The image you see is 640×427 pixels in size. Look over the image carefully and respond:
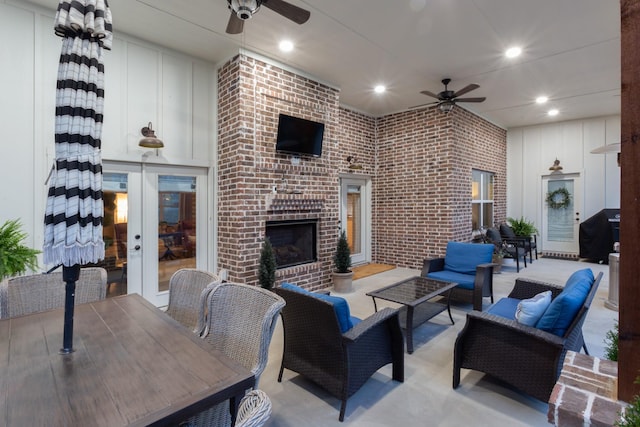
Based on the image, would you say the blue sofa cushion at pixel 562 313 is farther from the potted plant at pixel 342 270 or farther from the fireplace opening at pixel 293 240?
the fireplace opening at pixel 293 240

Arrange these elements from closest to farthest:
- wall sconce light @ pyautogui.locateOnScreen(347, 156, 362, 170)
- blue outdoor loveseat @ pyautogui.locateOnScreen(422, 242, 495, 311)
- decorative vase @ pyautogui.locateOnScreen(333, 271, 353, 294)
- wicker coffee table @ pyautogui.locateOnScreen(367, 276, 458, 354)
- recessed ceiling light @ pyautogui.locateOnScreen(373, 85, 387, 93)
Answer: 1. wicker coffee table @ pyautogui.locateOnScreen(367, 276, 458, 354)
2. blue outdoor loveseat @ pyautogui.locateOnScreen(422, 242, 495, 311)
3. decorative vase @ pyautogui.locateOnScreen(333, 271, 353, 294)
4. recessed ceiling light @ pyautogui.locateOnScreen(373, 85, 387, 93)
5. wall sconce light @ pyautogui.locateOnScreen(347, 156, 362, 170)

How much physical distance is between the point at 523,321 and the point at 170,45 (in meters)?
4.76

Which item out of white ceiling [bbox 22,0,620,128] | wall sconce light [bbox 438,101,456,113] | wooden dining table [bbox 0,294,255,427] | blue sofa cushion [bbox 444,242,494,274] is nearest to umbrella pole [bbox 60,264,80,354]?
wooden dining table [bbox 0,294,255,427]

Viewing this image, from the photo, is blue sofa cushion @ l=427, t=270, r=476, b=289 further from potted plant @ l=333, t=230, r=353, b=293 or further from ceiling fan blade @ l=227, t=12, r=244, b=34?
ceiling fan blade @ l=227, t=12, r=244, b=34

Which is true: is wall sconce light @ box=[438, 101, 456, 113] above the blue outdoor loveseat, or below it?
above

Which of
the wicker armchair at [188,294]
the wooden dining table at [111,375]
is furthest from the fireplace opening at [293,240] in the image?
the wooden dining table at [111,375]

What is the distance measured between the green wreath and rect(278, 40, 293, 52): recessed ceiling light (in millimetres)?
7659

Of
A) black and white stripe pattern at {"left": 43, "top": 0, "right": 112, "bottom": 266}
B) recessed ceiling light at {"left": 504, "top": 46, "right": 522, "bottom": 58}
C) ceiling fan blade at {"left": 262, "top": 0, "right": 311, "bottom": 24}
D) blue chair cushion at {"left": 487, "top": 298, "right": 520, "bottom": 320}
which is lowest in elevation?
blue chair cushion at {"left": 487, "top": 298, "right": 520, "bottom": 320}

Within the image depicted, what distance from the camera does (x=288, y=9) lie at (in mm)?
2686

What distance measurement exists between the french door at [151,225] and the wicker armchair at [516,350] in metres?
3.51

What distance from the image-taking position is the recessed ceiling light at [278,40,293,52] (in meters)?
3.99

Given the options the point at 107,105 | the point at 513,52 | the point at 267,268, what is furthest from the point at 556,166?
the point at 107,105

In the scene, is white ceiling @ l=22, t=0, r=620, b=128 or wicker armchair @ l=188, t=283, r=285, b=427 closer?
wicker armchair @ l=188, t=283, r=285, b=427

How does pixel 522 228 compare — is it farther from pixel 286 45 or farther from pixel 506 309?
pixel 286 45
